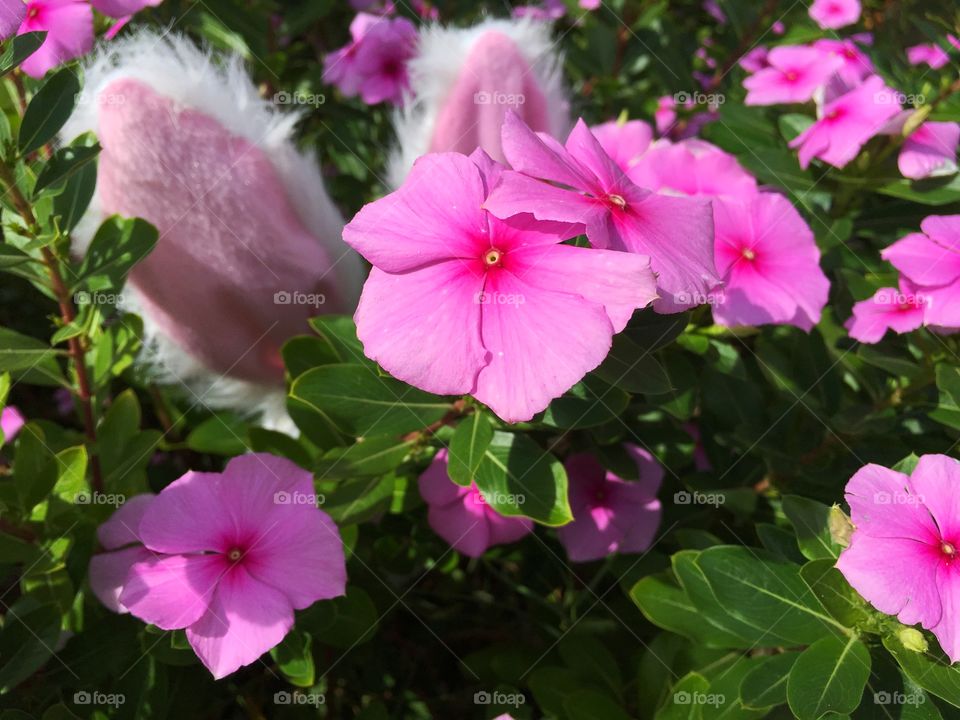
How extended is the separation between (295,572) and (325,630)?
19cm

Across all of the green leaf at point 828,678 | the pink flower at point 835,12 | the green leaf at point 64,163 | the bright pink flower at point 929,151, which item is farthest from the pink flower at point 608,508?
the pink flower at point 835,12

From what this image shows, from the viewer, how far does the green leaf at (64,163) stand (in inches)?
34.8

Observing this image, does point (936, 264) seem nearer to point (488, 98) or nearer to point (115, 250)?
point (488, 98)

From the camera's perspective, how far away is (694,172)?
1120mm

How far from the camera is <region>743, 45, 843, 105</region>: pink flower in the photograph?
130cm

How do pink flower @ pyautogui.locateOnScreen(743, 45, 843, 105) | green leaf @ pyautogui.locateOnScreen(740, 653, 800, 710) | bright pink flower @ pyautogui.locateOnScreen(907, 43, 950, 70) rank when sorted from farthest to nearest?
bright pink flower @ pyautogui.locateOnScreen(907, 43, 950, 70) → pink flower @ pyautogui.locateOnScreen(743, 45, 843, 105) → green leaf @ pyautogui.locateOnScreen(740, 653, 800, 710)

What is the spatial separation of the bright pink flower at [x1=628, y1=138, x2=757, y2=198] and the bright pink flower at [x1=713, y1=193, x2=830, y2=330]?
72mm

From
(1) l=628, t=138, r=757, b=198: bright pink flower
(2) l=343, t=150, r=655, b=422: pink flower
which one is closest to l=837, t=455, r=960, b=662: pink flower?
(2) l=343, t=150, r=655, b=422: pink flower

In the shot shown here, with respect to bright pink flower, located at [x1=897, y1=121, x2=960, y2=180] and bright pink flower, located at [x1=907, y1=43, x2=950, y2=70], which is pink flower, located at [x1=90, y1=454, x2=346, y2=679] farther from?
bright pink flower, located at [x1=907, y1=43, x2=950, y2=70]

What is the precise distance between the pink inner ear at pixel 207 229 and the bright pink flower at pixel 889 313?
0.76m

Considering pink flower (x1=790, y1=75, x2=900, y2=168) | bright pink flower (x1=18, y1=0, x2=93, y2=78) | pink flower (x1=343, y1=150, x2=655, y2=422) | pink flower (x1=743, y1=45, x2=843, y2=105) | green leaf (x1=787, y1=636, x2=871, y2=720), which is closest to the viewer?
pink flower (x1=343, y1=150, x2=655, y2=422)

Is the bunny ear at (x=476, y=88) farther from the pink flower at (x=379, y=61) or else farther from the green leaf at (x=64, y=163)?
the green leaf at (x=64, y=163)

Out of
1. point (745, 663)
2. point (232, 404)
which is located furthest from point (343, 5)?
point (745, 663)

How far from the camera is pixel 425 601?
4.78ft
